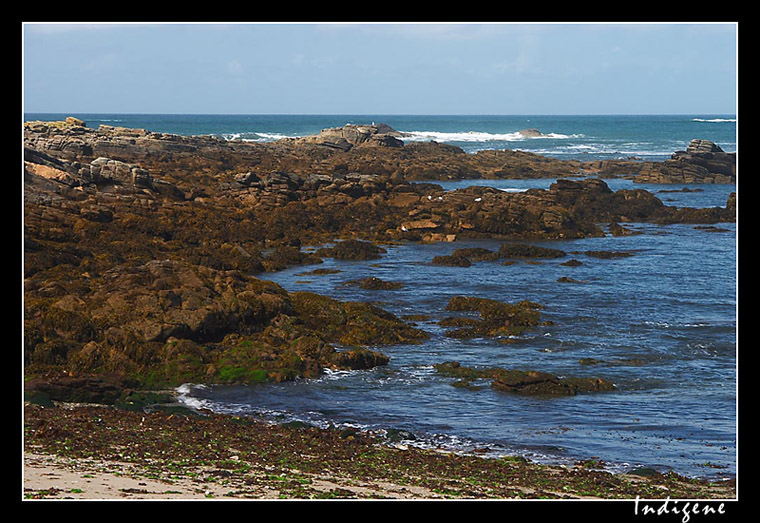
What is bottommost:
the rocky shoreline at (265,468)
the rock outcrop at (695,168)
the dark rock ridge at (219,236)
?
the rocky shoreline at (265,468)

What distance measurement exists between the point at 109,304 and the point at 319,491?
13284 mm

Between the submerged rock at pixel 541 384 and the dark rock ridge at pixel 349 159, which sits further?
the dark rock ridge at pixel 349 159

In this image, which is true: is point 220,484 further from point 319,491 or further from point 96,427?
point 96,427

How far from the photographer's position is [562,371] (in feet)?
76.6

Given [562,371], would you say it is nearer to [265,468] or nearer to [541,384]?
[541,384]

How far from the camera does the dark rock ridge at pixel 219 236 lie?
22.7 m

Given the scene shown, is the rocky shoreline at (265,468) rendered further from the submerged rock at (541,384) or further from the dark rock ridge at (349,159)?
the dark rock ridge at (349,159)

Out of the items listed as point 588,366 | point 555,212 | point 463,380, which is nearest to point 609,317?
point 588,366

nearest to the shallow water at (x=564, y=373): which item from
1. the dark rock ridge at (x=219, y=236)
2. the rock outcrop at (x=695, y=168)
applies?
the dark rock ridge at (x=219, y=236)

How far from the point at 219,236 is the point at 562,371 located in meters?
25.3

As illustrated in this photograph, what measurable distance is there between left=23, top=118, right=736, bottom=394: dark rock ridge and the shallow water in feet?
5.62

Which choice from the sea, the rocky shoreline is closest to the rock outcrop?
the sea

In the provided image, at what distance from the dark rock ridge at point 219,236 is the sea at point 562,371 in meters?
1.57

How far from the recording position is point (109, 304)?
78.6 feet
